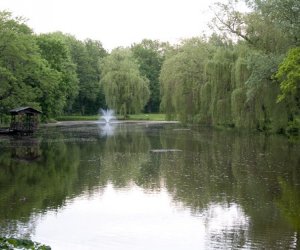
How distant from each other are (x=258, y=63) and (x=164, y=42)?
225ft

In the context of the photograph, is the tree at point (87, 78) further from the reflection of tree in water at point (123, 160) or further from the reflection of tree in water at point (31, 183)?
the reflection of tree in water at point (31, 183)

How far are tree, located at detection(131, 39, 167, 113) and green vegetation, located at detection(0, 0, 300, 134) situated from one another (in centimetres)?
2250

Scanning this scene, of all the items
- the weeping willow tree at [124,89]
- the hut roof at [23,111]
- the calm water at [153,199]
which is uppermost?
the weeping willow tree at [124,89]

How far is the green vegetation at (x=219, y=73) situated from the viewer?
104 ft

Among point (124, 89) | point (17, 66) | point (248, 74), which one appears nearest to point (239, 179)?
point (248, 74)

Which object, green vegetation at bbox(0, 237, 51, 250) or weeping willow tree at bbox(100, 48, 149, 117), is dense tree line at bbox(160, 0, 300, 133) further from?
green vegetation at bbox(0, 237, 51, 250)

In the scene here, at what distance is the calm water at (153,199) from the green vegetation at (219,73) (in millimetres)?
7654

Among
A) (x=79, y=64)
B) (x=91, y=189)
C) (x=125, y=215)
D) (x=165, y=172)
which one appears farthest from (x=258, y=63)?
(x=79, y=64)

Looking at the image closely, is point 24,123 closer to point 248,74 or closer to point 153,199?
point 248,74

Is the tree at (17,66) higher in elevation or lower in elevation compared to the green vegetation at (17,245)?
higher

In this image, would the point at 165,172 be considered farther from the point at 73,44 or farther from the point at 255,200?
the point at 73,44

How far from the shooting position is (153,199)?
1456 centimetres

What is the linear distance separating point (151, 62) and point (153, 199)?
8013 centimetres

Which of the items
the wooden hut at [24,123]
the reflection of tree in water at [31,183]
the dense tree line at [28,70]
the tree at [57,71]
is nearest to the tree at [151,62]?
the tree at [57,71]
